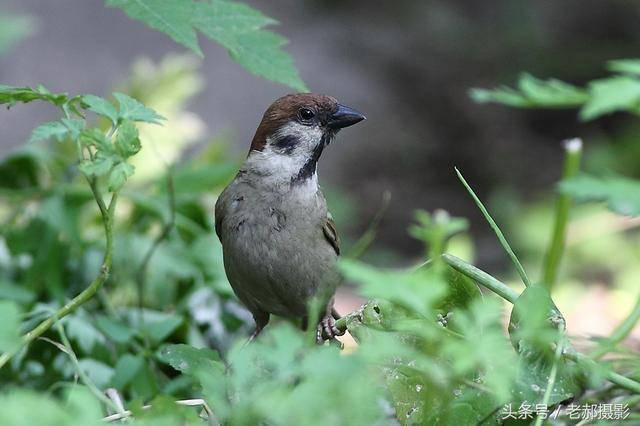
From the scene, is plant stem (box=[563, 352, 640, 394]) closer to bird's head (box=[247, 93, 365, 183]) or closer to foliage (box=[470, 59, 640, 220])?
foliage (box=[470, 59, 640, 220])

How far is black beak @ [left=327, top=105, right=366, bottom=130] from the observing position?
2.96 meters

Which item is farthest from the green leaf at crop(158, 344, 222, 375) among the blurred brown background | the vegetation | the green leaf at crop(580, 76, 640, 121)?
the blurred brown background

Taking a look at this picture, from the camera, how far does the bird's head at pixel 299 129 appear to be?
2941 millimetres

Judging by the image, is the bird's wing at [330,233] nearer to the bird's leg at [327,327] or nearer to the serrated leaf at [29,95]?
the bird's leg at [327,327]

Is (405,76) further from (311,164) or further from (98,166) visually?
(98,166)

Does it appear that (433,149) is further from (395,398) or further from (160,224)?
(395,398)

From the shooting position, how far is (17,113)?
7.10 meters

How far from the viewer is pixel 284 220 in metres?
2.82

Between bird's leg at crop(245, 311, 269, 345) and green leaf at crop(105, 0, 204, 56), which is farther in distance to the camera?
bird's leg at crop(245, 311, 269, 345)

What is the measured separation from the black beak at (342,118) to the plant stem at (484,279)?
1173 mm

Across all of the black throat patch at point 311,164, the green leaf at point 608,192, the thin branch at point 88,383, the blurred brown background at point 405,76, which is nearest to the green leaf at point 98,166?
the thin branch at point 88,383

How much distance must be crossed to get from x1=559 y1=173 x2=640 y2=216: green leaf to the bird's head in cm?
136

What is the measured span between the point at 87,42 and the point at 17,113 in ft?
3.05

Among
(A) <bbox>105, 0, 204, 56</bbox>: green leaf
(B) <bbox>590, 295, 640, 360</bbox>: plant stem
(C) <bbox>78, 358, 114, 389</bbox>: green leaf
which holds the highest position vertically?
(A) <bbox>105, 0, 204, 56</bbox>: green leaf
